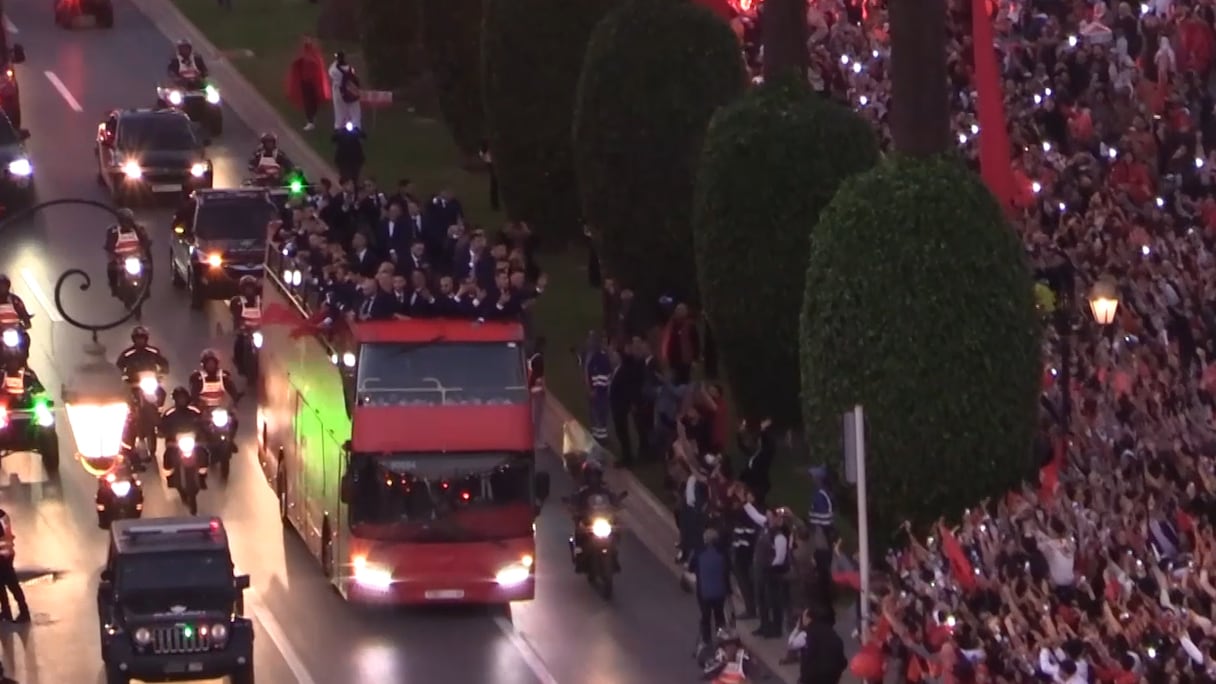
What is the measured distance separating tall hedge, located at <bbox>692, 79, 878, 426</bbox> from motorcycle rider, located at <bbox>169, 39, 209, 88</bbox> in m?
22.5

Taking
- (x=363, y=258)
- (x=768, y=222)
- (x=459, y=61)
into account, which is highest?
(x=459, y=61)

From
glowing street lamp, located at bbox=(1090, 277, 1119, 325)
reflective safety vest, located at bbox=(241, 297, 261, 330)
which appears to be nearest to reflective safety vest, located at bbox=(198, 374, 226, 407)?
reflective safety vest, located at bbox=(241, 297, 261, 330)

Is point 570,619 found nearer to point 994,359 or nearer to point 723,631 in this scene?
point 723,631

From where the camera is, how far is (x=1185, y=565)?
80.0 feet

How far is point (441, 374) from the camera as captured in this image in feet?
107

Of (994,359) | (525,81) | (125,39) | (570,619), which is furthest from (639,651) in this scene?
(125,39)

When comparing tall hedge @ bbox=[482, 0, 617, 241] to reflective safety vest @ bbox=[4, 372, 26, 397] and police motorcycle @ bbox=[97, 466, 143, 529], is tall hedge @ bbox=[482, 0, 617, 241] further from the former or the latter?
police motorcycle @ bbox=[97, 466, 143, 529]

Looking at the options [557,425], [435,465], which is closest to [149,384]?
[557,425]

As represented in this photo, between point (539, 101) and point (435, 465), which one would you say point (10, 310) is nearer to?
point (435, 465)

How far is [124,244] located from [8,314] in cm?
A: 1226

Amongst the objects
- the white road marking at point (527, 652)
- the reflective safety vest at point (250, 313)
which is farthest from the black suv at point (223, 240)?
the white road marking at point (527, 652)

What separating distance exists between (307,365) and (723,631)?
23.4ft

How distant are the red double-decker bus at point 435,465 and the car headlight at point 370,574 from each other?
1 centimetres

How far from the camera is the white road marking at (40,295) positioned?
150 ft
